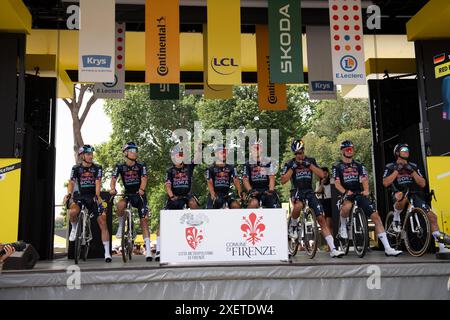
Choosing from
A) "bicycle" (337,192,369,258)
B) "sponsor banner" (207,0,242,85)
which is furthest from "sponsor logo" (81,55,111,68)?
"bicycle" (337,192,369,258)

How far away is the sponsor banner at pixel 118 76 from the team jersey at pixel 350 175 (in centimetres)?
570

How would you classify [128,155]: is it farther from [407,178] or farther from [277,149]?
[277,149]

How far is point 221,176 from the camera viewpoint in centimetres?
945

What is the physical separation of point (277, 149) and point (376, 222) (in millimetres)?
19058

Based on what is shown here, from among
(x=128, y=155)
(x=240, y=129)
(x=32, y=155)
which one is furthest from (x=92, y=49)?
(x=240, y=129)

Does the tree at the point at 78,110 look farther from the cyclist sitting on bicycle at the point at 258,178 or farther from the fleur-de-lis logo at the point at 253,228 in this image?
the fleur-de-lis logo at the point at 253,228

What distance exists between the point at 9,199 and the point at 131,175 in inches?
84.6

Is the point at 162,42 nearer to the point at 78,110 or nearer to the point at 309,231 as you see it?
the point at 309,231

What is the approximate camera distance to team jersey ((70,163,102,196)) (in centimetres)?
903

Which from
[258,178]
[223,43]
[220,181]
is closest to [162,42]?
[223,43]

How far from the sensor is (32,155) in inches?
414

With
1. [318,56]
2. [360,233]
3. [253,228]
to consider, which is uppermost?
[318,56]

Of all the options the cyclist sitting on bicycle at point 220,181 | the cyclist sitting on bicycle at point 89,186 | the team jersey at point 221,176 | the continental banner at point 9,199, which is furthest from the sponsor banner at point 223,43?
the continental banner at point 9,199

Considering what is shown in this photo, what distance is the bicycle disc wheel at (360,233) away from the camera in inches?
324
